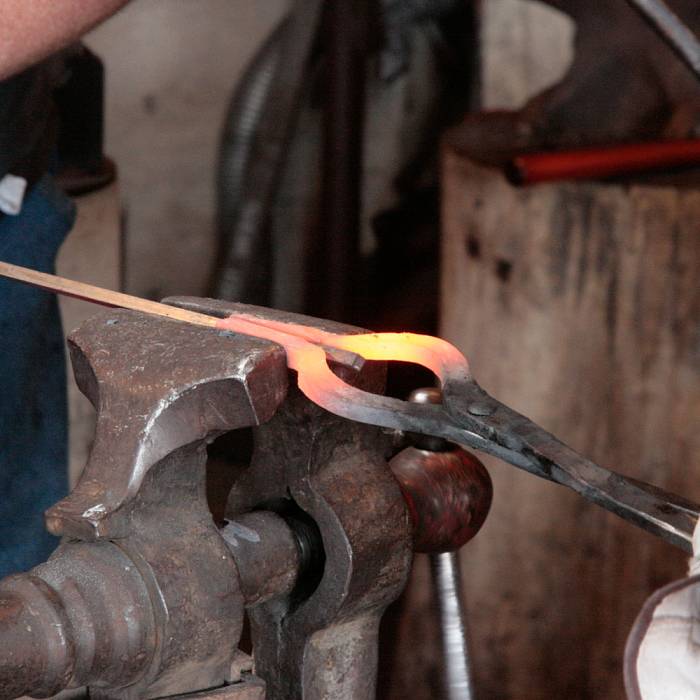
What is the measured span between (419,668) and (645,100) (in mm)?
964

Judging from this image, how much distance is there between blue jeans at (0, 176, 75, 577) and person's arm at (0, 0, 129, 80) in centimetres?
24

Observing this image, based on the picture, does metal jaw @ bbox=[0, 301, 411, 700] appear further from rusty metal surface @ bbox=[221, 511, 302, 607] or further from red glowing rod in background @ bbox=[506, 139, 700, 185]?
red glowing rod in background @ bbox=[506, 139, 700, 185]

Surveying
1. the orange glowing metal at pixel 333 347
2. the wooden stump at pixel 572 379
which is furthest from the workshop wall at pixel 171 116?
the orange glowing metal at pixel 333 347

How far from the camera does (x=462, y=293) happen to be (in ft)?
5.98

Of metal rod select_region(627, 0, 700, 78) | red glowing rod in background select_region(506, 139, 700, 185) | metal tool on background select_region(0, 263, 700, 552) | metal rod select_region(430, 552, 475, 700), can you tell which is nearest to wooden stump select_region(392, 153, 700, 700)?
red glowing rod in background select_region(506, 139, 700, 185)

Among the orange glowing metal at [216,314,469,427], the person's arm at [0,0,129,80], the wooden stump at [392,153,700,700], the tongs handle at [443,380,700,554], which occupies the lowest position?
the wooden stump at [392,153,700,700]

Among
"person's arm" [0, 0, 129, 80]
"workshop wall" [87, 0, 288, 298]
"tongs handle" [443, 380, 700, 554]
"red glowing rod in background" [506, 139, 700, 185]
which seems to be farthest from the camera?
"workshop wall" [87, 0, 288, 298]

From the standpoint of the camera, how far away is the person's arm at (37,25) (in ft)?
2.92

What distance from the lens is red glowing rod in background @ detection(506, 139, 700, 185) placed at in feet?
5.34

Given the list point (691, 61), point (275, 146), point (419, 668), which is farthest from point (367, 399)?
point (275, 146)

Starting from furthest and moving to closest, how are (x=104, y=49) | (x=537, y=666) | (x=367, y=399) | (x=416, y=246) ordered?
(x=416, y=246)
(x=104, y=49)
(x=537, y=666)
(x=367, y=399)

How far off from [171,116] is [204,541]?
224 centimetres

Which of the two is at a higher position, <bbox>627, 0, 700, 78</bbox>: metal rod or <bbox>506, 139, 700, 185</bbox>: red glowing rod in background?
<bbox>627, 0, 700, 78</bbox>: metal rod

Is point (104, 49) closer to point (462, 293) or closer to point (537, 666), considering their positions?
point (462, 293)
